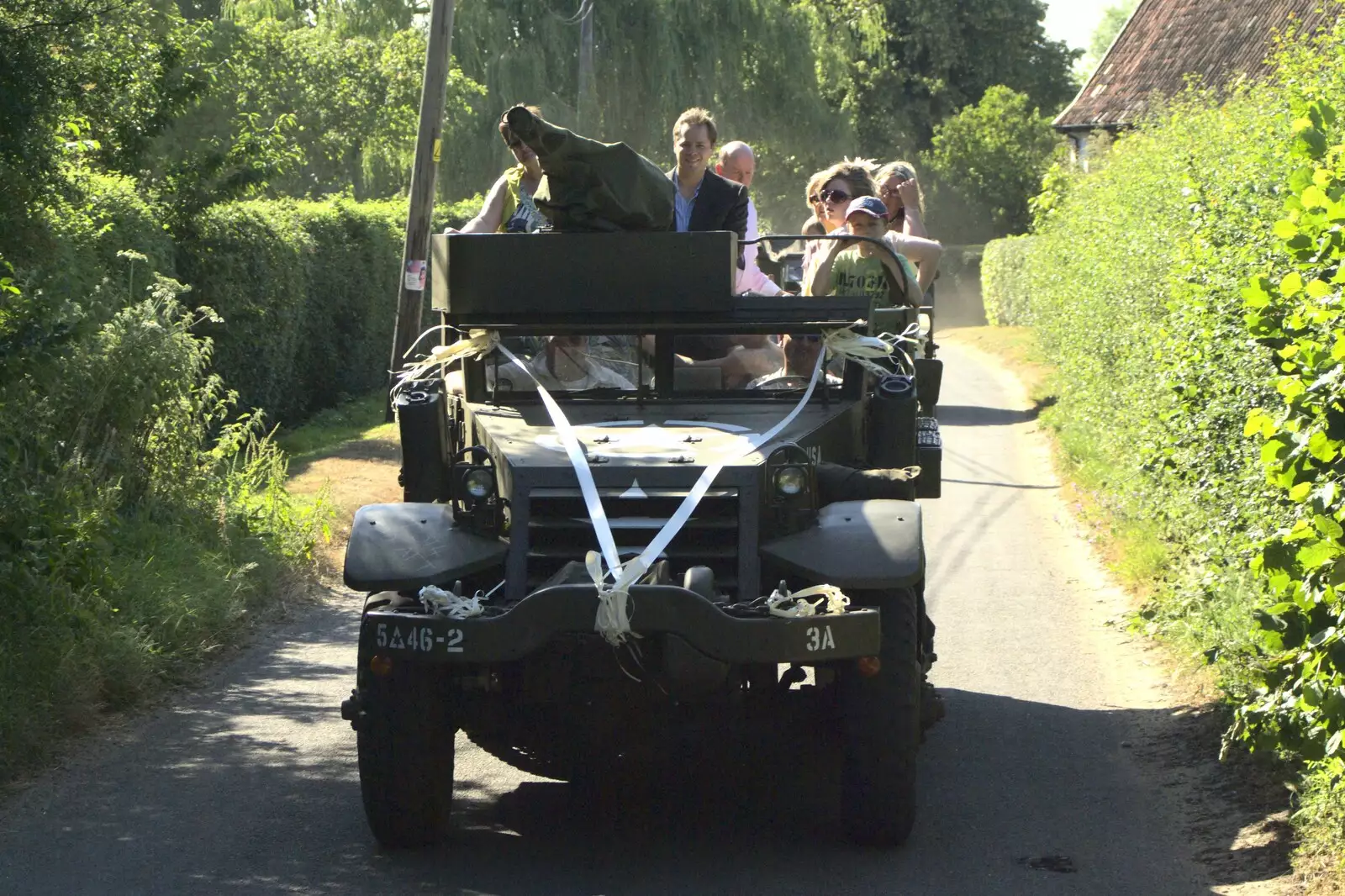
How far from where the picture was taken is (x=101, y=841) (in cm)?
589

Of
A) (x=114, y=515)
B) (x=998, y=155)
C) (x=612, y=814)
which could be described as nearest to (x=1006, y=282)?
(x=998, y=155)

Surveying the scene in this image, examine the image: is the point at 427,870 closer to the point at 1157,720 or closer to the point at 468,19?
the point at 1157,720

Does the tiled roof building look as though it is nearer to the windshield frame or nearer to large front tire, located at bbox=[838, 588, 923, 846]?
the windshield frame

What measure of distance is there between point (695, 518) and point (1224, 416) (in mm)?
3088

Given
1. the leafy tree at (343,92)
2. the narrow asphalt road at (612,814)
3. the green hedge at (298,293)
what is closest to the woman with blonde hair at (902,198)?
the narrow asphalt road at (612,814)

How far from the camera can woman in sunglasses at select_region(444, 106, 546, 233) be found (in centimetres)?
841

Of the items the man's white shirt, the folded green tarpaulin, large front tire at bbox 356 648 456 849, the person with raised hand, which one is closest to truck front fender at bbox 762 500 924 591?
large front tire at bbox 356 648 456 849

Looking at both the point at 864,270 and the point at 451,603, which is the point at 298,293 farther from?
the point at 451,603

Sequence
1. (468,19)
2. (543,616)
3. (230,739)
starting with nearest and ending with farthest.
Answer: (543,616), (230,739), (468,19)

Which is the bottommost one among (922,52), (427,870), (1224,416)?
(427,870)

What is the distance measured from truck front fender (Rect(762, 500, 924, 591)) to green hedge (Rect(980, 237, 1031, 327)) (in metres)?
26.4

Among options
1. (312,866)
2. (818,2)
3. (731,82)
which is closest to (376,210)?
(731,82)

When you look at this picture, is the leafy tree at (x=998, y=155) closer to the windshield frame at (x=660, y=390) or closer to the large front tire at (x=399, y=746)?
the windshield frame at (x=660, y=390)

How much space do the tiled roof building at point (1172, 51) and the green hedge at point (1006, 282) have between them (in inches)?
127
